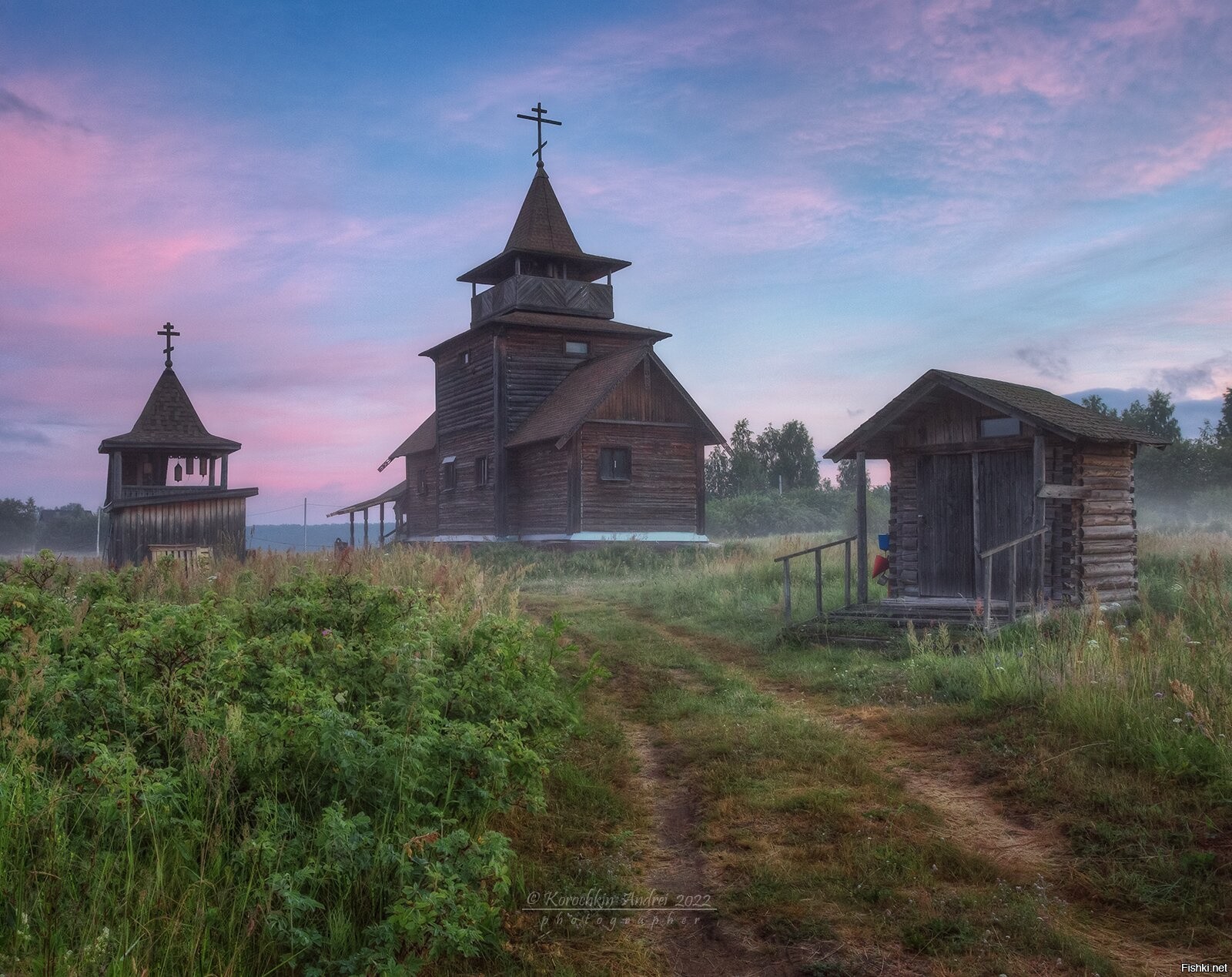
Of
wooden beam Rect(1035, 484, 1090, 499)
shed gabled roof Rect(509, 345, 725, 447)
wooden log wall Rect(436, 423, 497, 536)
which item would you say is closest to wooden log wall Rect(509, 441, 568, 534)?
shed gabled roof Rect(509, 345, 725, 447)

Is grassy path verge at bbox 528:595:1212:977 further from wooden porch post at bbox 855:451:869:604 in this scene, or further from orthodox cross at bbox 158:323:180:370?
orthodox cross at bbox 158:323:180:370

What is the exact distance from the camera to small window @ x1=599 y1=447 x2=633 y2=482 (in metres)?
28.6

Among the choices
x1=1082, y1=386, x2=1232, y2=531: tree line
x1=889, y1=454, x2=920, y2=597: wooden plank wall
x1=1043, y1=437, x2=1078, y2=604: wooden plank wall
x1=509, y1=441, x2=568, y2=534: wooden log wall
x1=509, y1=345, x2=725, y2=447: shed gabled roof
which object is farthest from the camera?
x1=1082, y1=386, x2=1232, y2=531: tree line

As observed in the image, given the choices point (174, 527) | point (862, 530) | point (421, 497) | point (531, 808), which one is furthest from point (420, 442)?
point (531, 808)

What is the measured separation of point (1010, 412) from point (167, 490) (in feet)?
86.6

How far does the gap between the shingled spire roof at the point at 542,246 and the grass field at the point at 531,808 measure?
2517 centimetres

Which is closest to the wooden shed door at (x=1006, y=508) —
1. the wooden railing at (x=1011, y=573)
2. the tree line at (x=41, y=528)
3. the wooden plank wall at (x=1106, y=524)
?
the wooden railing at (x=1011, y=573)

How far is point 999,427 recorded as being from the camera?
14203 mm

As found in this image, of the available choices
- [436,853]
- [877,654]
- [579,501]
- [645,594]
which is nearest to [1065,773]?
[436,853]

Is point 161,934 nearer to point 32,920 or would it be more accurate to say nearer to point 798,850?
point 32,920

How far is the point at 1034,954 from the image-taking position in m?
4.12

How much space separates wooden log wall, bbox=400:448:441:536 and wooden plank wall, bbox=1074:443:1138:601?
1016 inches

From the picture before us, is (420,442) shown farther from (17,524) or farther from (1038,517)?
(17,524)

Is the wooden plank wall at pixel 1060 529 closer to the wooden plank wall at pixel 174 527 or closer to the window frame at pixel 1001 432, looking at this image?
the window frame at pixel 1001 432
